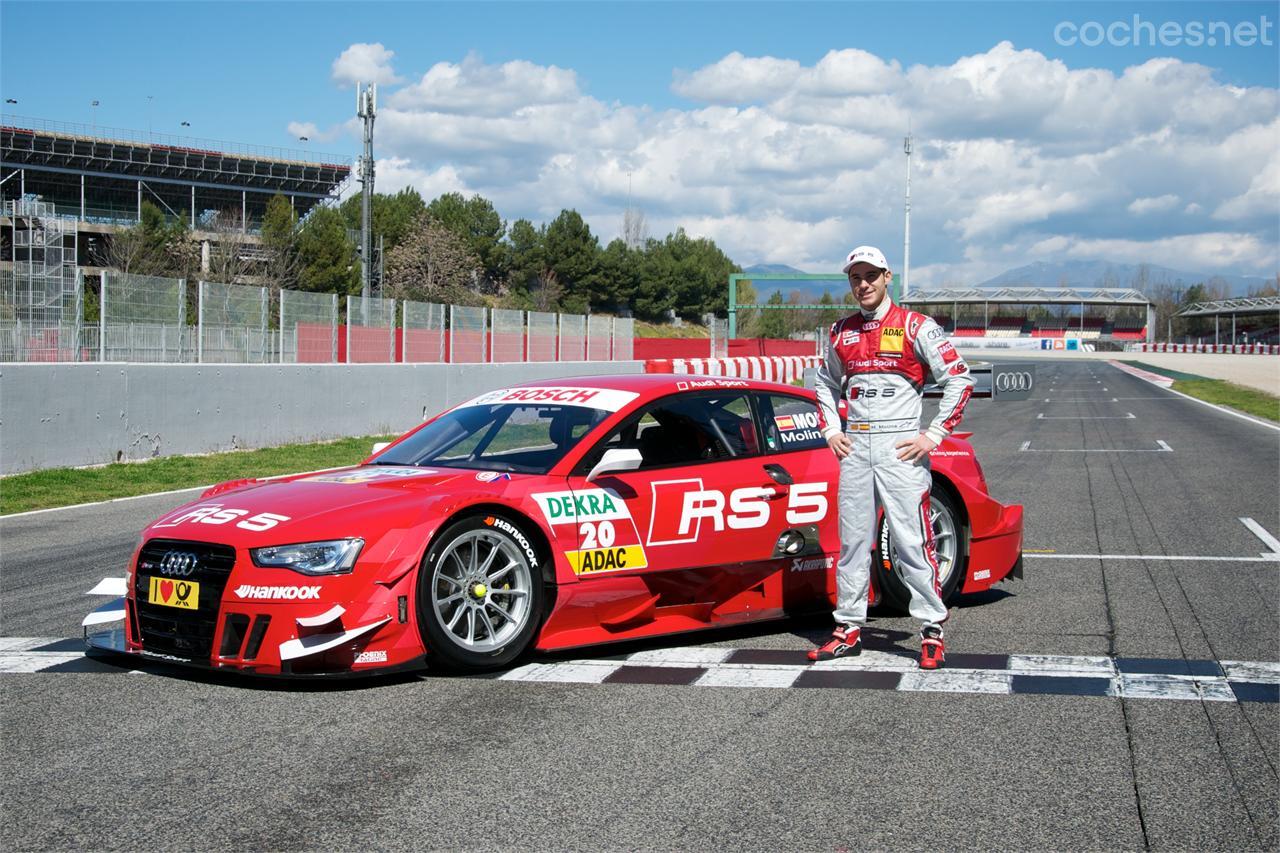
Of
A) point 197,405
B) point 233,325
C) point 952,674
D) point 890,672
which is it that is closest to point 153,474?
point 197,405

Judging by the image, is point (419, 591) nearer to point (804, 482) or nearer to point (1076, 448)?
point (804, 482)

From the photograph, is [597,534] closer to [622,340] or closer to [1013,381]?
[1013,381]

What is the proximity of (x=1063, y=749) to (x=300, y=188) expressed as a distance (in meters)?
98.0

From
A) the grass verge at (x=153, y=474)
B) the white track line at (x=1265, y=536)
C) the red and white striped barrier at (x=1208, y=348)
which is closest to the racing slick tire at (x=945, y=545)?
the white track line at (x=1265, y=536)

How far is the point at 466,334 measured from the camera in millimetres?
24938

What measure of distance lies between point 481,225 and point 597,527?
85.2m

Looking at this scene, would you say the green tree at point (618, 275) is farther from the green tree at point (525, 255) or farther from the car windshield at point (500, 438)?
the car windshield at point (500, 438)

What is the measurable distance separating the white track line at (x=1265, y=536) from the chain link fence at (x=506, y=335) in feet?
54.8

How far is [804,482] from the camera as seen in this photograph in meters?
6.93

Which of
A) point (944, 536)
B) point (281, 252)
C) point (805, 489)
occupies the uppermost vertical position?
point (281, 252)

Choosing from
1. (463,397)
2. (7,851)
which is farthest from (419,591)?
(463,397)

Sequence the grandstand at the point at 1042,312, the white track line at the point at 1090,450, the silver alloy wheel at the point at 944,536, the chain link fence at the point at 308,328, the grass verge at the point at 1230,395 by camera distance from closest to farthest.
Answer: the silver alloy wheel at the point at 944,536, the white track line at the point at 1090,450, the chain link fence at the point at 308,328, the grass verge at the point at 1230,395, the grandstand at the point at 1042,312

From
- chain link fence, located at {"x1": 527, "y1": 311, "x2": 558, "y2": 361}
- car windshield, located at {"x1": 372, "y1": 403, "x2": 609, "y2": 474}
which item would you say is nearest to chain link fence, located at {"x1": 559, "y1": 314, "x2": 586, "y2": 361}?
chain link fence, located at {"x1": 527, "y1": 311, "x2": 558, "y2": 361}

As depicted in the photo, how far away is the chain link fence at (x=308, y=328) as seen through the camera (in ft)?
65.2
